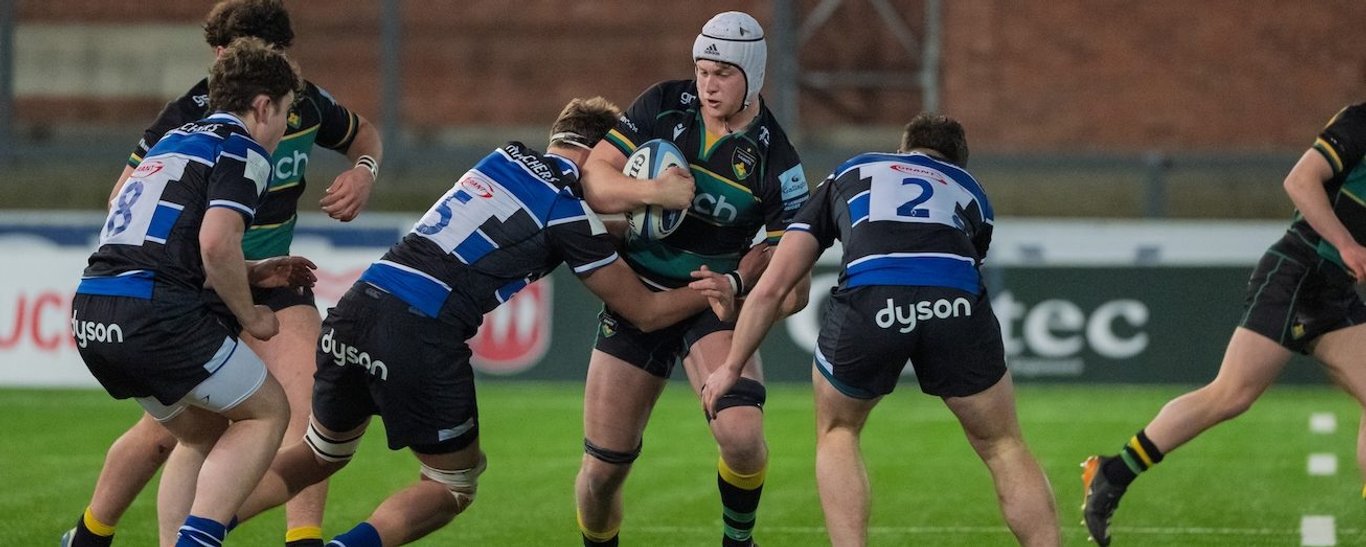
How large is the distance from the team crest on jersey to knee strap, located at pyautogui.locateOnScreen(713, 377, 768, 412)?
0.73 metres

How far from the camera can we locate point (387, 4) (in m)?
17.0

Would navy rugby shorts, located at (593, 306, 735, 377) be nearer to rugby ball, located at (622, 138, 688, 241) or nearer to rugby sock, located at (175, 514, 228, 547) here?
rugby ball, located at (622, 138, 688, 241)

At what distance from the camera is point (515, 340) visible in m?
14.4

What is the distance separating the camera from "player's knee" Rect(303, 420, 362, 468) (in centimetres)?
626

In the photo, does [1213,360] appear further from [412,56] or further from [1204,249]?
[412,56]

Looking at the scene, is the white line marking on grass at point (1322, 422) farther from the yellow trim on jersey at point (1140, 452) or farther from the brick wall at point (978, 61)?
the brick wall at point (978, 61)

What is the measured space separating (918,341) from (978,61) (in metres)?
14.1

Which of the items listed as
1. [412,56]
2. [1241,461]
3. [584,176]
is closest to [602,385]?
[584,176]

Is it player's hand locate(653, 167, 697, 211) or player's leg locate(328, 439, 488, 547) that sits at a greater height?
player's hand locate(653, 167, 697, 211)

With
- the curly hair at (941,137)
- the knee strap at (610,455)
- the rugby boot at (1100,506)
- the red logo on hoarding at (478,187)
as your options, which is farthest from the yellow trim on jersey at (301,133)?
the rugby boot at (1100,506)

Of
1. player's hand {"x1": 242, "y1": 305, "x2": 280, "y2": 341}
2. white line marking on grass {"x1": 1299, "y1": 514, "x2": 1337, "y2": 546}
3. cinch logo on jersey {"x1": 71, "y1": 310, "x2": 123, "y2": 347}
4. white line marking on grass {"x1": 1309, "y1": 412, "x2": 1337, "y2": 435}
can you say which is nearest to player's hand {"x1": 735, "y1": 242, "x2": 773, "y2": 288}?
player's hand {"x1": 242, "y1": 305, "x2": 280, "y2": 341}

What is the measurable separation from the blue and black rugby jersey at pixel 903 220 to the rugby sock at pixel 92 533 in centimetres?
268

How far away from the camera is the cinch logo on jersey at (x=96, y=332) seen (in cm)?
578

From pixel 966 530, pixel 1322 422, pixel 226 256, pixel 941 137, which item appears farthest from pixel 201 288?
pixel 1322 422
